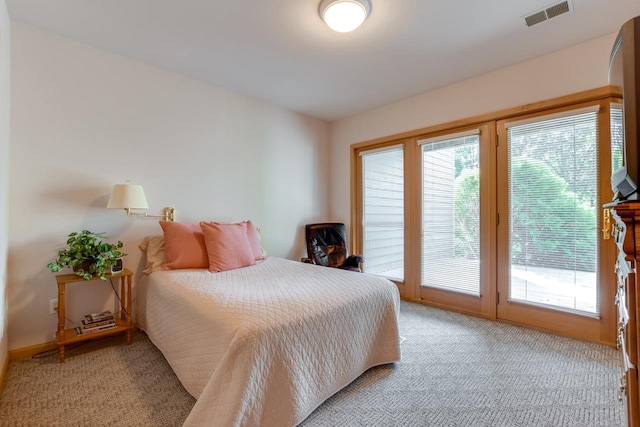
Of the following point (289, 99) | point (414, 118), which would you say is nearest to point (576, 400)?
point (414, 118)

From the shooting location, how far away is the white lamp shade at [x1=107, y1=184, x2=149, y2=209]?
7.45 ft

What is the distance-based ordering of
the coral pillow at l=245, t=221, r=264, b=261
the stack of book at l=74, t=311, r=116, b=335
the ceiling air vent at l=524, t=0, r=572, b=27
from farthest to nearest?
the coral pillow at l=245, t=221, r=264, b=261, the stack of book at l=74, t=311, r=116, b=335, the ceiling air vent at l=524, t=0, r=572, b=27

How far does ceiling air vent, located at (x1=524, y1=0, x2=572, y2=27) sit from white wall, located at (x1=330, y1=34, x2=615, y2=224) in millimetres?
616

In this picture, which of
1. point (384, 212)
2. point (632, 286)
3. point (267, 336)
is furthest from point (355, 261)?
point (632, 286)

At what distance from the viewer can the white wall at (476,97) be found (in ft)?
7.86

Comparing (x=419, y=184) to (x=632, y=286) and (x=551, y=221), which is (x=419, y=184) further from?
(x=632, y=286)

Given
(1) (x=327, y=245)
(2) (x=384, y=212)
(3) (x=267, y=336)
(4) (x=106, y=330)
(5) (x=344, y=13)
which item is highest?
(5) (x=344, y=13)

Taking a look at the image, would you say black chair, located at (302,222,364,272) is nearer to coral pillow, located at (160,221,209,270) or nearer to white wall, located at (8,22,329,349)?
white wall, located at (8,22,329,349)

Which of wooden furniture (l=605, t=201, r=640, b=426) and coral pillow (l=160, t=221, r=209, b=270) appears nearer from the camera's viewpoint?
wooden furniture (l=605, t=201, r=640, b=426)

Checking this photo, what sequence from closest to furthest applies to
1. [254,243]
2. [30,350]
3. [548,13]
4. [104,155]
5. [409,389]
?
1. [409,389]
2. [548,13]
3. [30,350]
4. [104,155]
5. [254,243]

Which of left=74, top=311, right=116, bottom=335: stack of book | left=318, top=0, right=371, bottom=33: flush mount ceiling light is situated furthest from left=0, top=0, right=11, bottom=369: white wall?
left=318, top=0, right=371, bottom=33: flush mount ceiling light

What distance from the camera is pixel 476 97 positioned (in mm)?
3010

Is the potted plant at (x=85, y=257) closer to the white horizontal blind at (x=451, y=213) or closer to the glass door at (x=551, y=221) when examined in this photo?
the white horizontal blind at (x=451, y=213)

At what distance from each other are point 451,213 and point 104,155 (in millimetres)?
3550
